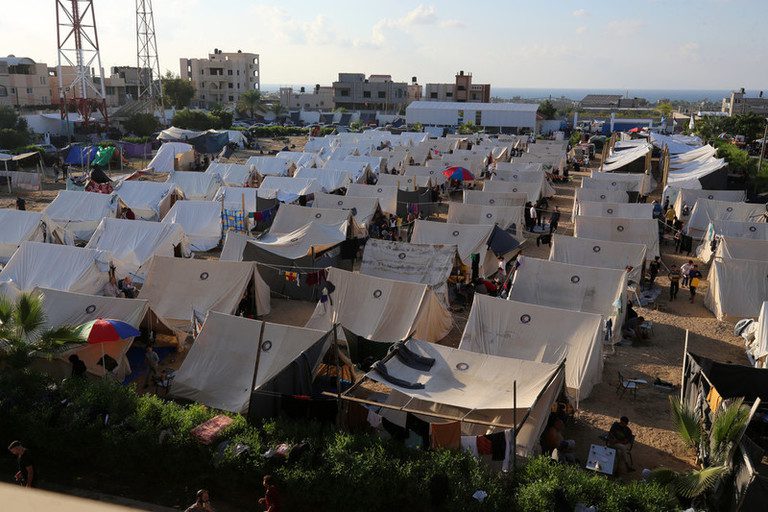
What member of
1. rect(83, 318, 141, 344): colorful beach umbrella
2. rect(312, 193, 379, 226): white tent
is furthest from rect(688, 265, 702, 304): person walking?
rect(83, 318, 141, 344): colorful beach umbrella

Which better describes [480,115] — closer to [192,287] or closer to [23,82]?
[23,82]

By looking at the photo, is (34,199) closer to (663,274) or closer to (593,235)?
(593,235)

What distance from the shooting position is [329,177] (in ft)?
91.6

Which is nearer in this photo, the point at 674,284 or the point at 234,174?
the point at 674,284

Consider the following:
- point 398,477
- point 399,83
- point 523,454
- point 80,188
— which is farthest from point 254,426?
point 399,83

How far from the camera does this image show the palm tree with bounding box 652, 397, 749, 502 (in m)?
7.71

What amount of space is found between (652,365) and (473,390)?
5185 mm

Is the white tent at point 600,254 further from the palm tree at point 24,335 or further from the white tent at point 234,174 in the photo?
the white tent at point 234,174

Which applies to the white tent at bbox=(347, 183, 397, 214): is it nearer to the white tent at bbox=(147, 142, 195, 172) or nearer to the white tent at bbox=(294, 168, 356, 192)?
the white tent at bbox=(294, 168, 356, 192)

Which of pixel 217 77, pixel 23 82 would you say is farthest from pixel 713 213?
pixel 217 77

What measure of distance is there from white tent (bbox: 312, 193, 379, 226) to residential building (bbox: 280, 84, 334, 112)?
232 feet

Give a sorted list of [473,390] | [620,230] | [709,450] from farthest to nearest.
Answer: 1. [620,230]
2. [473,390]
3. [709,450]

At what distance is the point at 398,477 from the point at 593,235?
509 inches

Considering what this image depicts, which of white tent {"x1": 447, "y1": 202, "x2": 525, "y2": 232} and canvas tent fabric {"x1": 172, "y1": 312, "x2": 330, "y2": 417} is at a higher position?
white tent {"x1": 447, "y1": 202, "x2": 525, "y2": 232}
